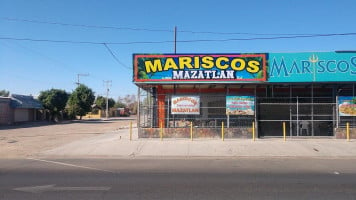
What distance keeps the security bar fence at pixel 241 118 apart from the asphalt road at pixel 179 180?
687 centimetres

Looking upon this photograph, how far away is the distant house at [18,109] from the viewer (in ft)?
145

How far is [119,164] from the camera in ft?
38.8

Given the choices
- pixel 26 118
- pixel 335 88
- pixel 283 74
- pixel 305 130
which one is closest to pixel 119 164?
pixel 283 74

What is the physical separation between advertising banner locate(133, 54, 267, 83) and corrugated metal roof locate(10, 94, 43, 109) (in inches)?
1321

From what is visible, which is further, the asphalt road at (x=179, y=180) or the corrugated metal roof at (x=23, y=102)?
the corrugated metal roof at (x=23, y=102)

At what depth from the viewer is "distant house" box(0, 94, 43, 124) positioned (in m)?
44.1

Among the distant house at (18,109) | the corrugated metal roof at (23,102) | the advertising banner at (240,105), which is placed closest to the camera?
the advertising banner at (240,105)

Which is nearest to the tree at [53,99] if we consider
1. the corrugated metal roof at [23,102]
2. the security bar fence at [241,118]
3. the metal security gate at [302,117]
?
the corrugated metal roof at [23,102]

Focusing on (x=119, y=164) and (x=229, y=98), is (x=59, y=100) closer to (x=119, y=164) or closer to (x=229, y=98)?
(x=229, y=98)

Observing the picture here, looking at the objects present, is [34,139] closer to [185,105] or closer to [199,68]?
[185,105]

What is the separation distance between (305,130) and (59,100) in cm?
4563

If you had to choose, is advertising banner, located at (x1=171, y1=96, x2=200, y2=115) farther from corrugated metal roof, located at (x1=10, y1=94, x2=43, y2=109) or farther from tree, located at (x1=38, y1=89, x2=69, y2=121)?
tree, located at (x1=38, y1=89, x2=69, y2=121)

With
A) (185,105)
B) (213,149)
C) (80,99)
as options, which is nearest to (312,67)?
(185,105)

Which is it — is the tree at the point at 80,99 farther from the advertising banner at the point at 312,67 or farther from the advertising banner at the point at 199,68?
the advertising banner at the point at 312,67
